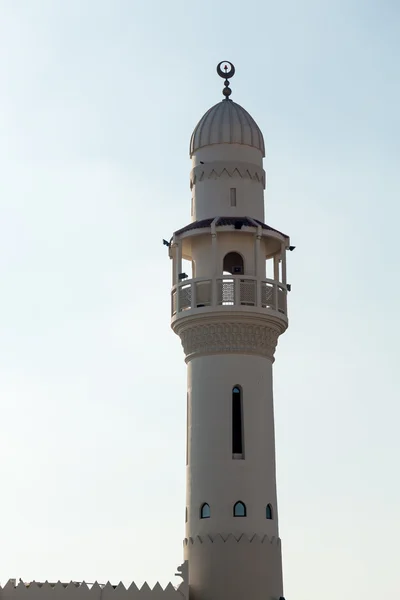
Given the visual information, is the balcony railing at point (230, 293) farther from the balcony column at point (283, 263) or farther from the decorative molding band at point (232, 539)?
the decorative molding band at point (232, 539)

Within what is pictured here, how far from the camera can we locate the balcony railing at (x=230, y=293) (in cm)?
3806

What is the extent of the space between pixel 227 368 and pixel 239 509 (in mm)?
4223

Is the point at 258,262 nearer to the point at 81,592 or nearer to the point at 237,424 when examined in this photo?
the point at 237,424

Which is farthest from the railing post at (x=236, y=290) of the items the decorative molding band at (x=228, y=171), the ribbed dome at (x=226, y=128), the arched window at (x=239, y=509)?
the arched window at (x=239, y=509)

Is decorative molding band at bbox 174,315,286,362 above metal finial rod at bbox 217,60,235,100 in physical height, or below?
below

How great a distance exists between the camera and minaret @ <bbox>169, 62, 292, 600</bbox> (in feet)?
118

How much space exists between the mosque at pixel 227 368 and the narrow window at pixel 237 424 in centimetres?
3

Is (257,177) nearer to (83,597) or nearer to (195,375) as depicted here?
(195,375)

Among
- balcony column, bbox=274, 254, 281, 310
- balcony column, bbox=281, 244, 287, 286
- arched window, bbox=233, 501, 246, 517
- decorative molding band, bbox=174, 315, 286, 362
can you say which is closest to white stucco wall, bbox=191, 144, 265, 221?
balcony column, bbox=281, 244, 287, 286

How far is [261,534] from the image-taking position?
3628 centimetres

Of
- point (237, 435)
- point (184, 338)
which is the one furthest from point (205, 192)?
point (237, 435)

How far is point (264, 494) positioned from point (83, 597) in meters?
6.15

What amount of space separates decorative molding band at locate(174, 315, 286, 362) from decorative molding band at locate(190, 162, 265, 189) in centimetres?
479

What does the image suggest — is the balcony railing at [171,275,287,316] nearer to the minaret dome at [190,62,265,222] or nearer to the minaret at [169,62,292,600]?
the minaret at [169,62,292,600]
